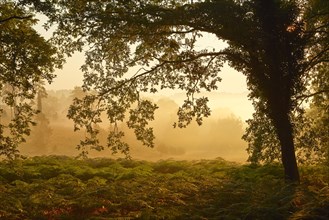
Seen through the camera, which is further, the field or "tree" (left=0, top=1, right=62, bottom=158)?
"tree" (left=0, top=1, right=62, bottom=158)

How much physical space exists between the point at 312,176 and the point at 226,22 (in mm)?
8030

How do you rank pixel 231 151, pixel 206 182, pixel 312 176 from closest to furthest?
pixel 206 182
pixel 312 176
pixel 231 151

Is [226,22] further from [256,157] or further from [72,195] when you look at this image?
[72,195]

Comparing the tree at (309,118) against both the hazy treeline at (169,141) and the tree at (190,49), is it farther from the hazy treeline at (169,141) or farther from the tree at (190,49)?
the hazy treeline at (169,141)

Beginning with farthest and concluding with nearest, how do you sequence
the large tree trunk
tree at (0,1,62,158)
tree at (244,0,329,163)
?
tree at (244,0,329,163) < the large tree trunk < tree at (0,1,62,158)

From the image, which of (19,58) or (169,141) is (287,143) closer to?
(19,58)

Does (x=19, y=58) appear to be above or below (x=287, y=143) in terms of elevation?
above

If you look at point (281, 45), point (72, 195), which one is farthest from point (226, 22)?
point (72, 195)

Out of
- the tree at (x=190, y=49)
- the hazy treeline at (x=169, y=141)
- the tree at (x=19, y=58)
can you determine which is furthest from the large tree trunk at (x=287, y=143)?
the hazy treeline at (x=169, y=141)

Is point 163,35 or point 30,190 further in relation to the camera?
point 163,35

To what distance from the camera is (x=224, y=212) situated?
9094 millimetres

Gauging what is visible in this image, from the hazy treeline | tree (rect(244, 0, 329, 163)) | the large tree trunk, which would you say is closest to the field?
the large tree trunk

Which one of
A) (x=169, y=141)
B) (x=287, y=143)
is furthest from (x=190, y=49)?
(x=169, y=141)

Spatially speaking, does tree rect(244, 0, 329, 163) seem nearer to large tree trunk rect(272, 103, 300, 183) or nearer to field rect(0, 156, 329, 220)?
large tree trunk rect(272, 103, 300, 183)
